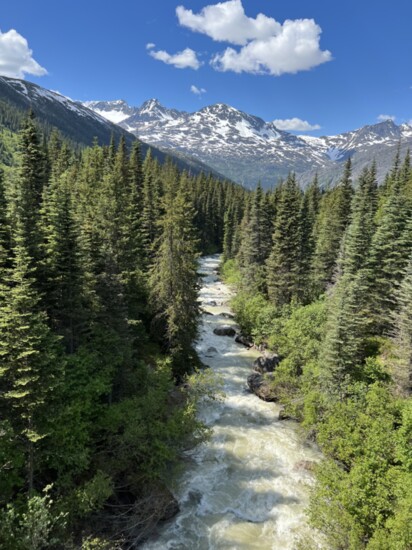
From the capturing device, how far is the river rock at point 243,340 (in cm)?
4123

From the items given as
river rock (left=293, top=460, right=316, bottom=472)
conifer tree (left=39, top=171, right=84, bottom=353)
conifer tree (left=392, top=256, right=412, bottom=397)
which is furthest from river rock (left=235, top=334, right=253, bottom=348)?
conifer tree (left=39, top=171, right=84, bottom=353)

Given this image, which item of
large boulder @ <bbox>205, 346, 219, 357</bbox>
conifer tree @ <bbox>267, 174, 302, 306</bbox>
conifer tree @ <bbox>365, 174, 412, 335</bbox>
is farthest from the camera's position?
conifer tree @ <bbox>267, 174, 302, 306</bbox>

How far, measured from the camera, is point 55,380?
15.5m

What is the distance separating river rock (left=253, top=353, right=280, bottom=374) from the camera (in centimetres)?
3312

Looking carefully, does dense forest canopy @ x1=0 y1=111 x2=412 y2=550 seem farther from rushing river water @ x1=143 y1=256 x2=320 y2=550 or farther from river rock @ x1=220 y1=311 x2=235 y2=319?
river rock @ x1=220 y1=311 x2=235 y2=319

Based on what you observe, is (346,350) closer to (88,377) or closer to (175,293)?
(175,293)

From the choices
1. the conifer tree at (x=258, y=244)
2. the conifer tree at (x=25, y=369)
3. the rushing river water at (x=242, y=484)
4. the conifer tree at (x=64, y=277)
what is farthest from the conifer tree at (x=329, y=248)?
the conifer tree at (x=25, y=369)

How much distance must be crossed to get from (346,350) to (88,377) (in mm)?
16775

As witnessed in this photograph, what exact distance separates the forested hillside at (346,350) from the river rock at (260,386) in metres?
0.28

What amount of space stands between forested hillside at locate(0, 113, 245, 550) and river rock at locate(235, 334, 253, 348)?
10.6 meters

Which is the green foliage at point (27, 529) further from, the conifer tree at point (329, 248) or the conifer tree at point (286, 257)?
the conifer tree at point (329, 248)

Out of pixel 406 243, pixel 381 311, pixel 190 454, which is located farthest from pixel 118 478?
pixel 406 243

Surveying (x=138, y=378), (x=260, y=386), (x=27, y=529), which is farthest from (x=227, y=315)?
(x=27, y=529)

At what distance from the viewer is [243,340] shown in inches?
1645
